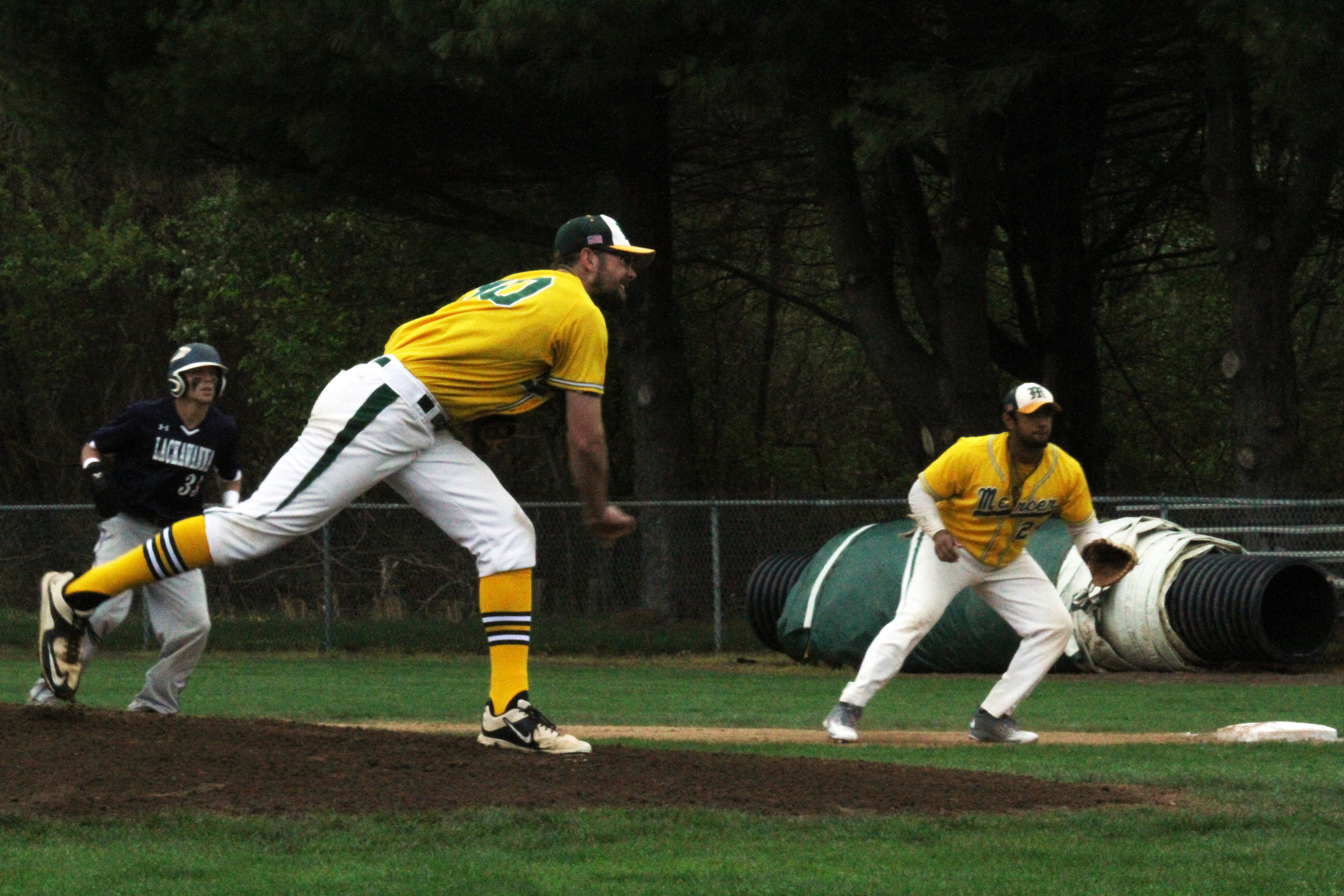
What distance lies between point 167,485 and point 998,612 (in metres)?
4.45

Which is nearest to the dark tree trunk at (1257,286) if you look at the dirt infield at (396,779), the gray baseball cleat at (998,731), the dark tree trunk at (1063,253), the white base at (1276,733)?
the dark tree trunk at (1063,253)

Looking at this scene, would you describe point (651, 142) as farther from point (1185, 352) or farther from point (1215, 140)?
point (1185, 352)

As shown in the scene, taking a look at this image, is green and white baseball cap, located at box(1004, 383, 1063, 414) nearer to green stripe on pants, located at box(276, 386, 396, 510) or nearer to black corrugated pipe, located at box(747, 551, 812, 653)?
green stripe on pants, located at box(276, 386, 396, 510)

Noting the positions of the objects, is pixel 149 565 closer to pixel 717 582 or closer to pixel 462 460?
pixel 462 460

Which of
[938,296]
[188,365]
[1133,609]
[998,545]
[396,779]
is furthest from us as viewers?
[938,296]

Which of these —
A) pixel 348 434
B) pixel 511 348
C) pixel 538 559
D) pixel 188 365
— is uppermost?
pixel 188 365

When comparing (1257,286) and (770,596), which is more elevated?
(1257,286)

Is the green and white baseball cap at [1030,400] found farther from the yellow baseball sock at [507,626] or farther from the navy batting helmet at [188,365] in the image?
the navy batting helmet at [188,365]

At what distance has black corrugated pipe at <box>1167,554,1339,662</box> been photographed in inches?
618

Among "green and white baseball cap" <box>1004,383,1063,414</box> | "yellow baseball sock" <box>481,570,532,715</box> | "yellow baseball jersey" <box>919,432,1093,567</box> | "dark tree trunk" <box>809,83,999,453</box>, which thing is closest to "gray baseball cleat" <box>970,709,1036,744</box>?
"yellow baseball jersey" <box>919,432,1093,567</box>

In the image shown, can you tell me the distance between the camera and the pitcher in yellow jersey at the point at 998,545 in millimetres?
9688

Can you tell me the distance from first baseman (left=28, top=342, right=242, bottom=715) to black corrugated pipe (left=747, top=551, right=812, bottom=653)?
978cm

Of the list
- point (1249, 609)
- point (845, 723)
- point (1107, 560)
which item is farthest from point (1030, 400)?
point (1249, 609)

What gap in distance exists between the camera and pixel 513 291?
6836mm
